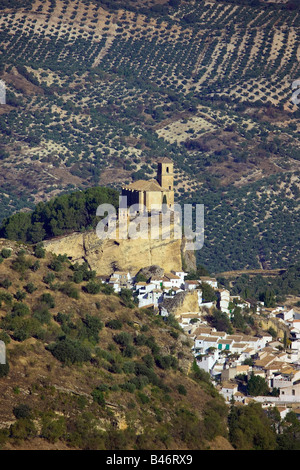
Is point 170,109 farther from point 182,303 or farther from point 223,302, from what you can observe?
point 182,303

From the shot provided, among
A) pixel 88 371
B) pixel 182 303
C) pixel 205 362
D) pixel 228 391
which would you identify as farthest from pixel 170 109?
pixel 88 371

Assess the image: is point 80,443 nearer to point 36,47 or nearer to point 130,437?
point 130,437

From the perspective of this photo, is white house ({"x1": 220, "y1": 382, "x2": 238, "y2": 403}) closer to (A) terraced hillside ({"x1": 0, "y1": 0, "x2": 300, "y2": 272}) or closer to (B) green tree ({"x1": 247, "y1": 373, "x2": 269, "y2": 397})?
(B) green tree ({"x1": 247, "y1": 373, "x2": 269, "y2": 397})

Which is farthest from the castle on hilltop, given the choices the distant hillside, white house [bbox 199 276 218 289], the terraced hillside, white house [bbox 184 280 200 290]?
the terraced hillside

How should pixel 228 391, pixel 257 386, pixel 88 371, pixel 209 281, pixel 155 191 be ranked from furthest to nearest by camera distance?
pixel 155 191
pixel 209 281
pixel 257 386
pixel 228 391
pixel 88 371

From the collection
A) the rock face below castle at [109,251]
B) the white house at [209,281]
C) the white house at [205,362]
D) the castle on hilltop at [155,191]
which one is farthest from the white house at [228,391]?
the castle on hilltop at [155,191]
